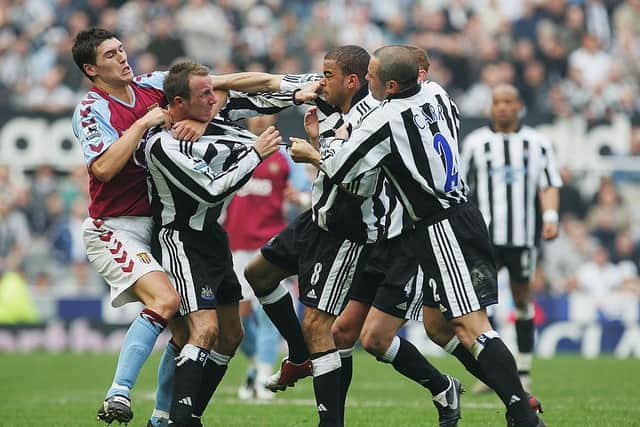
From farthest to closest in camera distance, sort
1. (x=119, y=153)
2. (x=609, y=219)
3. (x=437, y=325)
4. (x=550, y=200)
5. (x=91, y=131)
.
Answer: (x=609, y=219)
(x=550, y=200)
(x=437, y=325)
(x=91, y=131)
(x=119, y=153)

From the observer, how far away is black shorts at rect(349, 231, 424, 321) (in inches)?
310

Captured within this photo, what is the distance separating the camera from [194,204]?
24.0ft

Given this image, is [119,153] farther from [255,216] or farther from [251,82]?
[255,216]

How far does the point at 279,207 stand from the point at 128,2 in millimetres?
9249

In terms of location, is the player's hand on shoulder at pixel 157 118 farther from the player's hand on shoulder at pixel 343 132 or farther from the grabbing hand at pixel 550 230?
the grabbing hand at pixel 550 230

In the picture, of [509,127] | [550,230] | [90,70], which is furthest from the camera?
[509,127]

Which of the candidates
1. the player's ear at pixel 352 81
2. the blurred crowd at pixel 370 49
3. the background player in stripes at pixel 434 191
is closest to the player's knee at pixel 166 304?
the background player in stripes at pixel 434 191

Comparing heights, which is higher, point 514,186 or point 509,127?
point 509,127

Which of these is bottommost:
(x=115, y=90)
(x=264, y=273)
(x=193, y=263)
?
(x=264, y=273)

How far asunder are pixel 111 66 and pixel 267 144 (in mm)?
1205

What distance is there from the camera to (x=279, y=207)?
39.0 ft

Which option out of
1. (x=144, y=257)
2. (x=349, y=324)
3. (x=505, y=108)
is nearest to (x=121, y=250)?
(x=144, y=257)

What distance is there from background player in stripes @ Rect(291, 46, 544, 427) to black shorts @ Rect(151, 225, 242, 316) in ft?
2.89

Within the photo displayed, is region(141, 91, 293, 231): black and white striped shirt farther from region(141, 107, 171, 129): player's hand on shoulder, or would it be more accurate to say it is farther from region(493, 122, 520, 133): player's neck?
region(493, 122, 520, 133): player's neck
